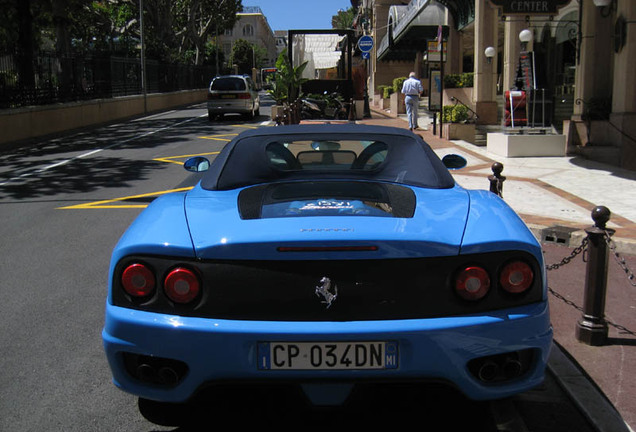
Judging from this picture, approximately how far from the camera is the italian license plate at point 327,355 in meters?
2.74

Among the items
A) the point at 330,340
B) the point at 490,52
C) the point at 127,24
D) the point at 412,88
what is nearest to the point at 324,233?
the point at 330,340

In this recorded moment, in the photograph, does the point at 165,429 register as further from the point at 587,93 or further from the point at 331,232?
the point at 587,93

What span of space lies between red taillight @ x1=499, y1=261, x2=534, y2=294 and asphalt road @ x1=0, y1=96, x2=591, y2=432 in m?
0.60

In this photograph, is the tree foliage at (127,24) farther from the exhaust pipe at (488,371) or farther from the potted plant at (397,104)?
the exhaust pipe at (488,371)

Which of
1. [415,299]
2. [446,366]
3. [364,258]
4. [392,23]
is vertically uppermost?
[392,23]

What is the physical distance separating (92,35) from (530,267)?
5983cm

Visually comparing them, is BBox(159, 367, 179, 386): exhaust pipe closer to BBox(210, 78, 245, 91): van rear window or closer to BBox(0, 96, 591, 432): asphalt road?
BBox(0, 96, 591, 432): asphalt road

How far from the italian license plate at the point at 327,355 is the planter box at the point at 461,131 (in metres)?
17.2

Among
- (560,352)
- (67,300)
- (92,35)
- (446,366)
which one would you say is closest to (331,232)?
(446,366)

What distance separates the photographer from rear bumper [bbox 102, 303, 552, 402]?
2723mm

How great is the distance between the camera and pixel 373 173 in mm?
4117

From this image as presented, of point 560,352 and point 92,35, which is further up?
point 92,35

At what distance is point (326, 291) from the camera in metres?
2.78

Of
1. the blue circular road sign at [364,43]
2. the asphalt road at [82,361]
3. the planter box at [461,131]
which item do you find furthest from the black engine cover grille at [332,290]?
→ the blue circular road sign at [364,43]
